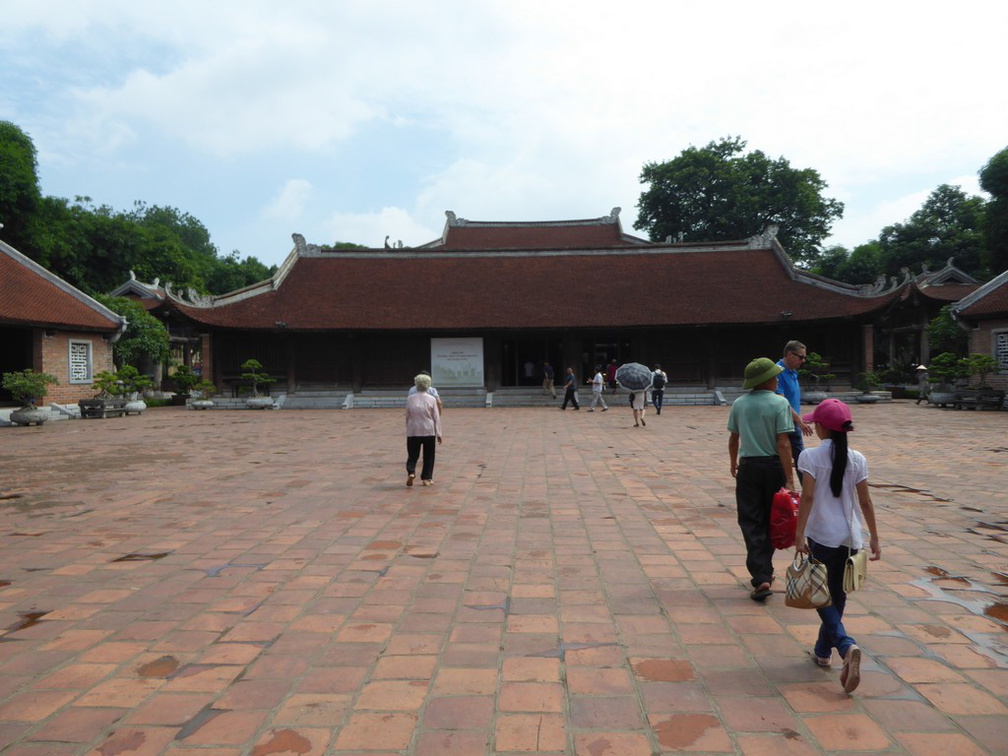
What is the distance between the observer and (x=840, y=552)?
315cm

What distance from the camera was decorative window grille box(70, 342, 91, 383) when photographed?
2194 centimetres

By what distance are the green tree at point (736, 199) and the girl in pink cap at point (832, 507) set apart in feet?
140

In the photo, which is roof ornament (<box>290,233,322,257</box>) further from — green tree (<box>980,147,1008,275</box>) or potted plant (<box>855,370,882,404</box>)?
green tree (<box>980,147,1008,275</box>)

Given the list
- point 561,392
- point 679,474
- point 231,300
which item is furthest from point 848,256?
point 679,474

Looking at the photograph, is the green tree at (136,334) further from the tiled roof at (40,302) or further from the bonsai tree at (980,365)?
the bonsai tree at (980,365)

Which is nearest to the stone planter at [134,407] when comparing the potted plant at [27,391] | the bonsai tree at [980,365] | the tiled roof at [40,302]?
the tiled roof at [40,302]

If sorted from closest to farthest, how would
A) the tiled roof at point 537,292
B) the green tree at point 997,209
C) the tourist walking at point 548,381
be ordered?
1. the tiled roof at point 537,292
2. the tourist walking at point 548,381
3. the green tree at point 997,209

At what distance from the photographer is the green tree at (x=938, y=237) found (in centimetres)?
3959

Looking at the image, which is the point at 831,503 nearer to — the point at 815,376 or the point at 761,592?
the point at 761,592

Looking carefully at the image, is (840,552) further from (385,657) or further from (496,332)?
(496,332)

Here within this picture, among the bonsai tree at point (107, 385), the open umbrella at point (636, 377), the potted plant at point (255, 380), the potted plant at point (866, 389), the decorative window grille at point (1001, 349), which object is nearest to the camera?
the open umbrella at point (636, 377)

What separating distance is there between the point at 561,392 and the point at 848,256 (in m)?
28.9

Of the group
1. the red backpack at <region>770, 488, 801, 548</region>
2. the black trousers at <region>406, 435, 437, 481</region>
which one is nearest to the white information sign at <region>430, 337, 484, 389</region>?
the black trousers at <region>406, 435, 437, 481</region>

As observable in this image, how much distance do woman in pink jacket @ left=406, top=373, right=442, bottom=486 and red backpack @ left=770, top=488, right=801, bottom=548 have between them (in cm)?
453
